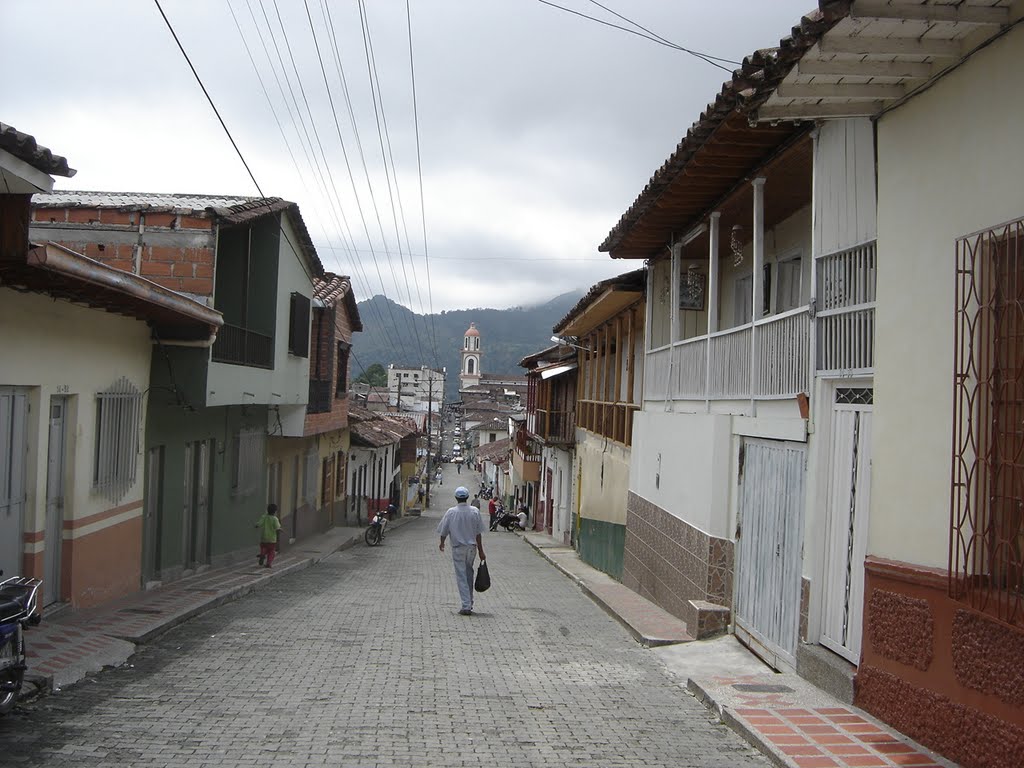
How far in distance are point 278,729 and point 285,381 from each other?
11546 millimetres

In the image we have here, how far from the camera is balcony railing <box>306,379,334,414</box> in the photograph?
2020cm

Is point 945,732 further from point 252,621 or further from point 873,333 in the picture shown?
point 252,621

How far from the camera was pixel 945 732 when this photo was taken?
548 centimetres

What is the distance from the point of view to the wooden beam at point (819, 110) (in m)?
6.45

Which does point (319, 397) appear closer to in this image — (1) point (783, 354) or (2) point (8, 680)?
(1) point (783, 354)

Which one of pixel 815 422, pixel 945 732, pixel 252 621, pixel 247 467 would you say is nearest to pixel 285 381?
pixel 247 467

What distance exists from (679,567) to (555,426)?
1781 cm

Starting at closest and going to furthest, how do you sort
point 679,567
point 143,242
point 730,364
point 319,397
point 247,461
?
point 730,364
point 679,567
point 143,242
point 247,461
point 319,397

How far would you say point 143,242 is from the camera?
42.1 feet

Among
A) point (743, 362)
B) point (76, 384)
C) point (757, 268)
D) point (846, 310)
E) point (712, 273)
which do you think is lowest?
point (76, 384)

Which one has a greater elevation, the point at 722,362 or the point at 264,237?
the point at 264,237

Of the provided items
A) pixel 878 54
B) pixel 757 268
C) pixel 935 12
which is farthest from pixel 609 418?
pixel 935 12

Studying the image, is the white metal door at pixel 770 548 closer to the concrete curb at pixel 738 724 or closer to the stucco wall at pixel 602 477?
the concrete curb at pixel 738 724

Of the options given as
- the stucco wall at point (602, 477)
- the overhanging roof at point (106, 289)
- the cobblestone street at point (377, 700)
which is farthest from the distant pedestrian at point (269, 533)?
the stucco wall at point (602, 477)
